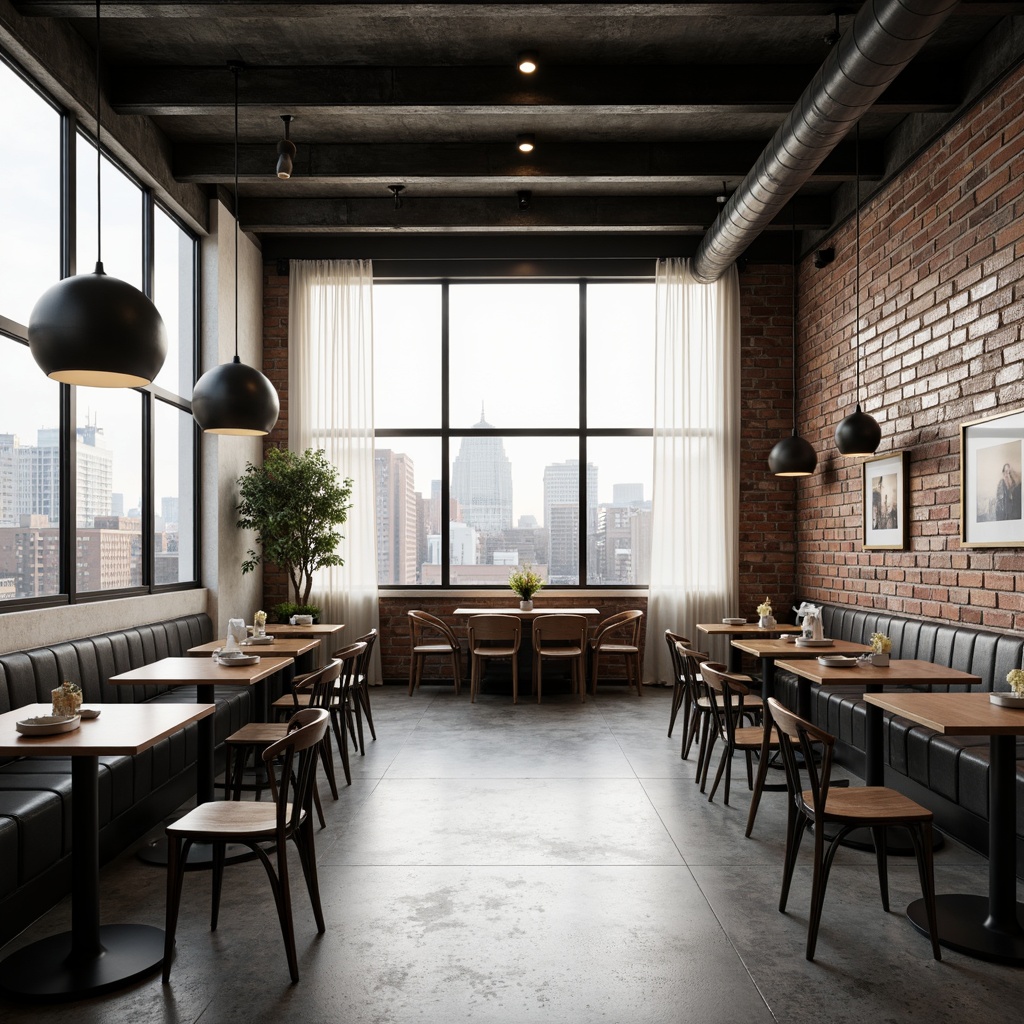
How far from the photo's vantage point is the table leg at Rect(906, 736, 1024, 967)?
3045mm

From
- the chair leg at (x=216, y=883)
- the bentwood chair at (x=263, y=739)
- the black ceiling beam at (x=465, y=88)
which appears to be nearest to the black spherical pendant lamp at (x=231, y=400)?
the bentwood chair at (x=263, y=739)

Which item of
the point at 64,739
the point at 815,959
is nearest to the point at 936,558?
the point at 815,959

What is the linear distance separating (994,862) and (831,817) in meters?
0.66

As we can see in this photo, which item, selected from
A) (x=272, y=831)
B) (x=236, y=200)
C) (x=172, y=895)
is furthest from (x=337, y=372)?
(x=172, y=895)

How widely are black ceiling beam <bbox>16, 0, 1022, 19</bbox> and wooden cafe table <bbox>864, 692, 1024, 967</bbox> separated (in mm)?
3691

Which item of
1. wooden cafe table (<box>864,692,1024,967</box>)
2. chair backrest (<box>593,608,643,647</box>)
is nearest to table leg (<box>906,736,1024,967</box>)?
wooden cafe table (<box>864,692,1024,967</box>)

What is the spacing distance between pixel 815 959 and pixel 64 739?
2730mm

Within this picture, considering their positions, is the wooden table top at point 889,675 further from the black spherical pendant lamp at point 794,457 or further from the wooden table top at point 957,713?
the black spherical pendant lamp at point 794,457

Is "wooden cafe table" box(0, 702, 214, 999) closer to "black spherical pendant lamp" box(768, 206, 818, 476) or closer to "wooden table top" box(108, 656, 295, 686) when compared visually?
"wooden table top" box(108, 656, 295, 686)

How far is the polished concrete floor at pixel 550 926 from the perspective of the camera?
8.73ft

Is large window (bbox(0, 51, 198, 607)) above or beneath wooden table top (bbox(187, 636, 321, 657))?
above

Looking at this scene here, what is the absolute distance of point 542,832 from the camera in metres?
4.29

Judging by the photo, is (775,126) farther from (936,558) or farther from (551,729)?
(551,729)

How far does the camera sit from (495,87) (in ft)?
18.3
